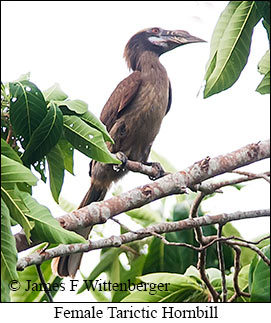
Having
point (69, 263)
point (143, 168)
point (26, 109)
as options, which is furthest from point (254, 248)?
point (26, 109)

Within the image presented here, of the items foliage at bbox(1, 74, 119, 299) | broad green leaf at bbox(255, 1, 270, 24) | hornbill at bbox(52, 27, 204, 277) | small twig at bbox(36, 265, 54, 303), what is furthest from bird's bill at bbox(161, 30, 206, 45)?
small twig at bbox(36, 265, 54, 303)

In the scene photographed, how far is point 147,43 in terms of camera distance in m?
1.39

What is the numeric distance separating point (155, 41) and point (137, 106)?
0.18m

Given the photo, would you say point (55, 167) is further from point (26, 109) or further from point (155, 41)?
point (155, 41)

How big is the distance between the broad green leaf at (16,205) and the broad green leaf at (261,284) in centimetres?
72

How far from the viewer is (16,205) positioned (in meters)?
0.85

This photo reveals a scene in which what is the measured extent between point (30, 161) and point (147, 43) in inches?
20.5

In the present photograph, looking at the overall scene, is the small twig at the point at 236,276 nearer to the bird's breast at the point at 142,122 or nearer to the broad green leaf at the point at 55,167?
the bird's breast at the point at 142,122

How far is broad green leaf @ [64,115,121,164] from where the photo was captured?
1.04 m

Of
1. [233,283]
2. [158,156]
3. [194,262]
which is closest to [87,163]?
[158,156]

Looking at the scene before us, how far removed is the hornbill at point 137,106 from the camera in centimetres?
132

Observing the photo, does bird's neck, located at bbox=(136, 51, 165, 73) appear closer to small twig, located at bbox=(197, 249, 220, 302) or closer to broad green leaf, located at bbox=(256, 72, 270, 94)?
broad green leaf, located at bbox=(256, 72, 270, 94)

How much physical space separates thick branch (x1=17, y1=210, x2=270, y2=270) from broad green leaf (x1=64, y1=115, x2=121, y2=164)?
0.23 metres

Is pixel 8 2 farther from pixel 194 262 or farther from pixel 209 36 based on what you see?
pixel 194 262
